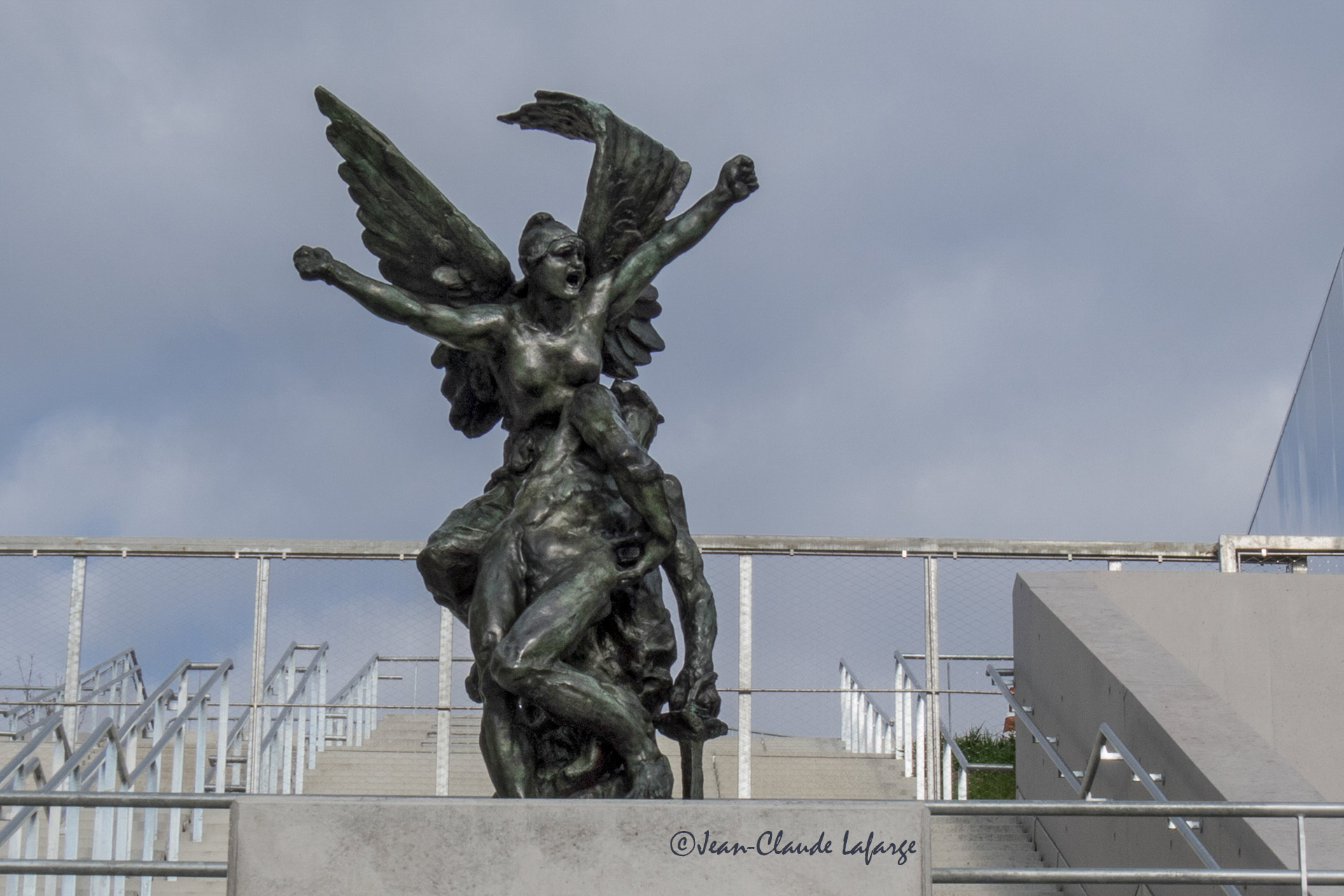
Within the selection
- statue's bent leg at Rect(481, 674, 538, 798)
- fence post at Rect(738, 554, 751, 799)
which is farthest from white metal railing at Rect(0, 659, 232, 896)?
fence post at Rect(738, 554, 751, 799)

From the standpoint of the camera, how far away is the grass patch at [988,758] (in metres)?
12.3

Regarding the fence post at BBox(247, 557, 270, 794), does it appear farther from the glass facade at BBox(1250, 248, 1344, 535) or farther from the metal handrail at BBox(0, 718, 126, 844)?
the glass facade at BBox(1250, 248, 1344, 535)

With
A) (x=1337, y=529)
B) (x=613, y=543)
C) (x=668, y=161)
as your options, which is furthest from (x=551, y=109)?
(x=1337, y=529)

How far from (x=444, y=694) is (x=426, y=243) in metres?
4.04

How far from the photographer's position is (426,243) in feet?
21.0

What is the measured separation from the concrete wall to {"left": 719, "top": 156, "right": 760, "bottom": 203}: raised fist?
2876 mm

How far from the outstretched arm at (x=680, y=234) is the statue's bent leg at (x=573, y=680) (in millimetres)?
1142

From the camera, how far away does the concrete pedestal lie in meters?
4.77

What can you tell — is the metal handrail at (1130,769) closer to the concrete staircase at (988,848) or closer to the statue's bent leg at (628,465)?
the concrete staircase at (988,848)

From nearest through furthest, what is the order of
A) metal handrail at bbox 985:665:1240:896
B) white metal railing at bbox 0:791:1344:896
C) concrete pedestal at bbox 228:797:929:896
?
1. concrete pedestal at bbox 228:797:929:896
2. white metal railing at bbox 0:791:1344:896
3. metal handrail at bbox 985:665:1240:896

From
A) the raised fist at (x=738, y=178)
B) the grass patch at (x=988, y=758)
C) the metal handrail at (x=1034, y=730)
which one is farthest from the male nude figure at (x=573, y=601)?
the grass patch at (x=988, y=758)

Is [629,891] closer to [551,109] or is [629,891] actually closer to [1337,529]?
[551,109]

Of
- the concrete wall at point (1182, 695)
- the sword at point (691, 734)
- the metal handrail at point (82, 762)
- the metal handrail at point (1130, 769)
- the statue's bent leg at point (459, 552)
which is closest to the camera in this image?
the sword at point (691, 734)

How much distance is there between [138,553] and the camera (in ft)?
34.1
